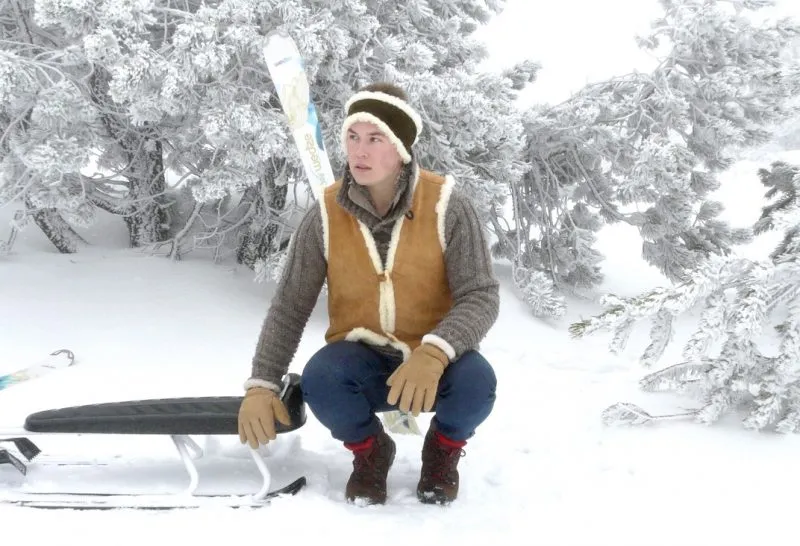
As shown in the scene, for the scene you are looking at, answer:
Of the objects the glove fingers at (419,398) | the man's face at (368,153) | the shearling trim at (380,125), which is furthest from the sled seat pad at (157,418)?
the shearling trim at (380,125)

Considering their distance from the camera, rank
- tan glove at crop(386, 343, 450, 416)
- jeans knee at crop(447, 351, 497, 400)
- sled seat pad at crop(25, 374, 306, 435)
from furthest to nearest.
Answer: sled seat pad at crop(25, 374, 306, 435) < jeans knee at crop(447, 351, 497, 400) < tan glove at crop(386, 343, 450, 416)

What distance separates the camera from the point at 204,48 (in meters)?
3.57

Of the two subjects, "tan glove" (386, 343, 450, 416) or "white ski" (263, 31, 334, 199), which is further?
"white ski" (263, 31, 334, 199)

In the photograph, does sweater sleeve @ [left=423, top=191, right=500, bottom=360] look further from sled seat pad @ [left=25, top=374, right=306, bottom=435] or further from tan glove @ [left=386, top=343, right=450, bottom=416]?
sled seat pad @ [left=25, top=374, right=306, bottom=435]

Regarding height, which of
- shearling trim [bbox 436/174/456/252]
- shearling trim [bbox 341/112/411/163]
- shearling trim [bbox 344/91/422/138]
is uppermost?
shearling trim [bbox 344/91/422/138]

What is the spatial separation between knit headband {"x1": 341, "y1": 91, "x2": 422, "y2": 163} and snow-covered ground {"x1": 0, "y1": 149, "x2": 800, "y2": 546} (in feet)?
4.13

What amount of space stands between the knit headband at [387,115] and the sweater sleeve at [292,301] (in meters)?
0.35

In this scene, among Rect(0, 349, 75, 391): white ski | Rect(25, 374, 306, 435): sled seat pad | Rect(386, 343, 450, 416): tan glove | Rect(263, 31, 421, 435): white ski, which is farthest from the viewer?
Rect(263, 31, 421, 435): white ski

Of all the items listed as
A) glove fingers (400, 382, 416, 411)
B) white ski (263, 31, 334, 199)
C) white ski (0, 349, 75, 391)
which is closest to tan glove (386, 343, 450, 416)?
glove fingers (400, 382, 416, 411)

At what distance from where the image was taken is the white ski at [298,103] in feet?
12.3

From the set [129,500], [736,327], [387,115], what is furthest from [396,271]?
[736,327]

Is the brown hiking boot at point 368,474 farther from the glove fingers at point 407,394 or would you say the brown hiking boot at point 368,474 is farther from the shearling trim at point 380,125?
the shearling trim at point 380,125

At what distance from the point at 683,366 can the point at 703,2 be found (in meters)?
3.19

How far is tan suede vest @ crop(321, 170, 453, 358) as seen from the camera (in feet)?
7.42
